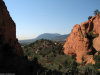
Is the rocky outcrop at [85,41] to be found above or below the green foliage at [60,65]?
above

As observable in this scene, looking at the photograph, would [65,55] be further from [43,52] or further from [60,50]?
[43,52]

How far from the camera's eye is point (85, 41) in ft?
128

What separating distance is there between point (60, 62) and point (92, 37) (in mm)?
14278

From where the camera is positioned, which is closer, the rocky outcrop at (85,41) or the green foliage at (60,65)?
the green foliage at (60,65)

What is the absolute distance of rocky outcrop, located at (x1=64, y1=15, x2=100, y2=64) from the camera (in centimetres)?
3769

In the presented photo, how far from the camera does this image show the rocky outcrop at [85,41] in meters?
37.7

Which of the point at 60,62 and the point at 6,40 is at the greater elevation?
the point at 6,40

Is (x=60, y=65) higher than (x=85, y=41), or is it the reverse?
(x=85, y=41)

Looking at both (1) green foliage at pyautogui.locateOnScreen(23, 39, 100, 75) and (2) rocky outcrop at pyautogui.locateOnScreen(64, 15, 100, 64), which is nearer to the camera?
(1) green foliage at pyautogui.locateOnScreen(23, 39, 100, 75)

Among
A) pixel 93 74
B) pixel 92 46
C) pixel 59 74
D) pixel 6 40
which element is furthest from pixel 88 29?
pixel 6 40

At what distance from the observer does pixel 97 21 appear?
41.7m

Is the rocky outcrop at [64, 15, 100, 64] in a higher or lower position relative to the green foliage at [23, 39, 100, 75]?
higher

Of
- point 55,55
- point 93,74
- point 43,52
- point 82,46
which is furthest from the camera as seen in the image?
point 43,52

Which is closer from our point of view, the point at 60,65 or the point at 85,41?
the point at 60,65
